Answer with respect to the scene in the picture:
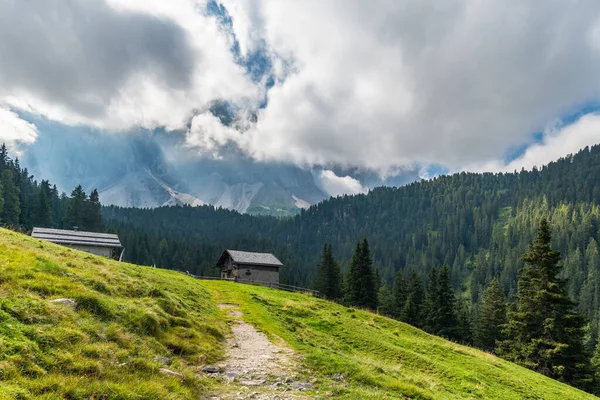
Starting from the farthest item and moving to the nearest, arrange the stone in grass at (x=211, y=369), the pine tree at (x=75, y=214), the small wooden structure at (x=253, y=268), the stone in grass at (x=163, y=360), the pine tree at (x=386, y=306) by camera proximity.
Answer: the pine tree at (x=75, y=214), the pine tree at (x=386, y=306), the small wooden structure at (x=253, y=268), the stone in grass at (x=211, y=369), the stone in grass at (x=163, y=360)

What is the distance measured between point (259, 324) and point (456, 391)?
1139cm

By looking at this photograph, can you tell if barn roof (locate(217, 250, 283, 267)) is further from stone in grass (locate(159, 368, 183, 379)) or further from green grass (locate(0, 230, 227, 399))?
stone in grass (locate(159, 368, 183, 379))

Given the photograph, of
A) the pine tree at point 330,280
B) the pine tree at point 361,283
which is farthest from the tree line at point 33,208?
the pine tree at point 361,283

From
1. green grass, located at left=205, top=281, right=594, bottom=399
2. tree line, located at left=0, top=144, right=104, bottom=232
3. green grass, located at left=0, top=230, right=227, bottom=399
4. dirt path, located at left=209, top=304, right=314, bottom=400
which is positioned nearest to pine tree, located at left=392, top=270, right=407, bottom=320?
green grass, located at left=205, top=281, right=594, bottom=399

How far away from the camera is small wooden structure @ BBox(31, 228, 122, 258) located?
52.6 meters

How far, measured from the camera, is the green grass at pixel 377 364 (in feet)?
40.4

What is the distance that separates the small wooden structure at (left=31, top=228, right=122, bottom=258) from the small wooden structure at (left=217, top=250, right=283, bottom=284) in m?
21.7

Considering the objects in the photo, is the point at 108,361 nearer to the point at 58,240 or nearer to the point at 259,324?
the point at 259,324

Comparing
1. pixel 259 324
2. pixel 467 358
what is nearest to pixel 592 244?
pixel 467 358

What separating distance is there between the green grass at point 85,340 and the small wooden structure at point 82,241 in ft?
151

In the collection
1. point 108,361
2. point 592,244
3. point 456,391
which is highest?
point 592,244

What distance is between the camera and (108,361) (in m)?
8.55

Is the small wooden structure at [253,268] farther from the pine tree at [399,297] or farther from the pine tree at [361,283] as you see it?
the pine tree at [399,297]

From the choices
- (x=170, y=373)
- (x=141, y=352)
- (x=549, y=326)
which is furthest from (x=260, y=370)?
(x=549, y=326)
